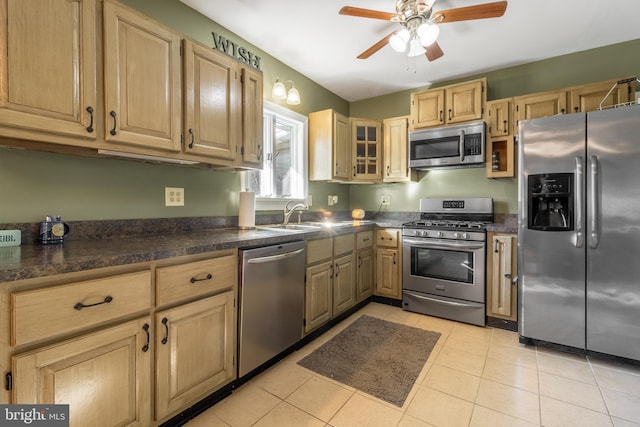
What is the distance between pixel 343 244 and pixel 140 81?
1.97 metres

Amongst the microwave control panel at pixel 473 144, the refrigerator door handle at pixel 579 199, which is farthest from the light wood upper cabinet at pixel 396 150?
the refrigerator door handle at pixel 579 199

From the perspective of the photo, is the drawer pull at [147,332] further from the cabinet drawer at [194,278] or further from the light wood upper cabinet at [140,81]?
the light wood upper cabinet at [140,81]

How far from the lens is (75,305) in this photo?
106 cm

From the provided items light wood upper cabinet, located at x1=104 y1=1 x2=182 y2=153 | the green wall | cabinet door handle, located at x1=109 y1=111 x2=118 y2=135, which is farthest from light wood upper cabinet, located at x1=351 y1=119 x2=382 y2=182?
cabinet door handle, located at x1=109 y1=111 x2=118 y2=135

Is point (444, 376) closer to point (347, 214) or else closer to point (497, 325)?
point (497, 325)

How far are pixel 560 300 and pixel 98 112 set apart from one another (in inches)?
129

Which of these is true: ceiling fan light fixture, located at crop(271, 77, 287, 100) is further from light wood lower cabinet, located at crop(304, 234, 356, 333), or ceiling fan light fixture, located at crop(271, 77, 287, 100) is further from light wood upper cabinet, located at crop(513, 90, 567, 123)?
light wood upper cabinet, located at crop(513, 90, 567, 123)

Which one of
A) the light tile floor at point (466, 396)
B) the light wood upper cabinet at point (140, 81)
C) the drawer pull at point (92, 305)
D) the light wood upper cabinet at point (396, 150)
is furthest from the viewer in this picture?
the light wood upper cabinet at point (396, 150)

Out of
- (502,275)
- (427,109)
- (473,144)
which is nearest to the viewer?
(502,275)

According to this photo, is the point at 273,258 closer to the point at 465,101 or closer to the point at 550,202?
the point at 550,202

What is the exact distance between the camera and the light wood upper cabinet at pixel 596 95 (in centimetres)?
245

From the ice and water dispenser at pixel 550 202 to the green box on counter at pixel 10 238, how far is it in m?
3.27

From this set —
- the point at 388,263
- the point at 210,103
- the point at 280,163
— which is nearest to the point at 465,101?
the point at 388,263

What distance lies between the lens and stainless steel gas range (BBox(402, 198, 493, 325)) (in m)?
2.75
